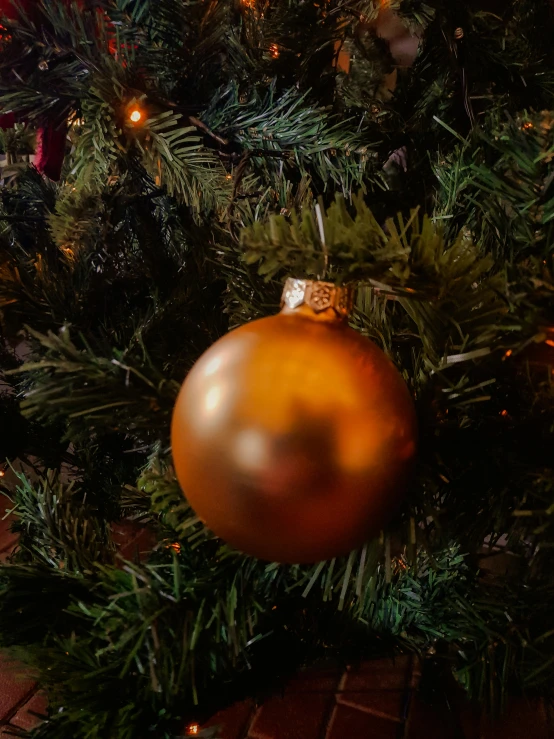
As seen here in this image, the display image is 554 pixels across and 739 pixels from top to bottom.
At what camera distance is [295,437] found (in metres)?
0.22

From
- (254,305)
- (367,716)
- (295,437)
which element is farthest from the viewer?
(367,716)

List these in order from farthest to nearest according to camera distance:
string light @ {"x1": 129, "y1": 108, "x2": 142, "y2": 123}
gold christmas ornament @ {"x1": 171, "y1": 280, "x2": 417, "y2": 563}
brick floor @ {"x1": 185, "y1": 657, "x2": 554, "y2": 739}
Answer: brick floor @ {"x1": 185, "y1": 657, "x2": 554, "y2": 739}, string light @ {"x1": 129, "y1": 108, "x2": 142, "y2": 123}, gold christmas ornament @ {"x1": 171, "y1": 280, "x2": 417, "y2": 563}

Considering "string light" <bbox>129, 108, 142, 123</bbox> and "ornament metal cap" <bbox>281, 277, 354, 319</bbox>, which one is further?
"string light" <bbox>129, 108, 142, 123</bbox>

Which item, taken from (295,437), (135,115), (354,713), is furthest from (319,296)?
(354,713)

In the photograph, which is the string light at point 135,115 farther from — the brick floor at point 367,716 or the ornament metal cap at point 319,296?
the brick floor at point 367,716

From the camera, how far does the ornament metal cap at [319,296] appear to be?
0.25 meters

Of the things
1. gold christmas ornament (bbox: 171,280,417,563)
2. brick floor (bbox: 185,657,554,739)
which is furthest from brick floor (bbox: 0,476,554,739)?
gold christmas ornament (bbox: 171,280,417,563)

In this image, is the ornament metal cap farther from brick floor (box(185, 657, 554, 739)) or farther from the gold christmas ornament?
brick floor (box(185, 657, 554, 739))

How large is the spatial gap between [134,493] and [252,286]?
21cm

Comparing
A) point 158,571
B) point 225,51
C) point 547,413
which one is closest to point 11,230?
point 225,51

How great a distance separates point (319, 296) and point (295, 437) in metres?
0.07

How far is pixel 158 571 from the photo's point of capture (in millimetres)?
353

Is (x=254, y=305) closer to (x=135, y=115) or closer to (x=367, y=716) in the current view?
(x=135, y=115)

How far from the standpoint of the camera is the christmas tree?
0.26 m
